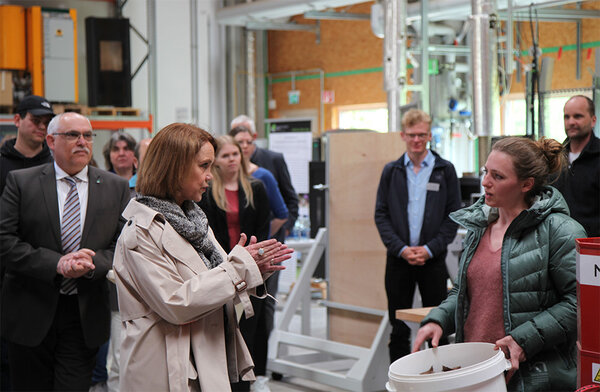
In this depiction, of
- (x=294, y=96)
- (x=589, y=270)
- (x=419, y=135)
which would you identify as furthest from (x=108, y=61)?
(x=589, y=270)

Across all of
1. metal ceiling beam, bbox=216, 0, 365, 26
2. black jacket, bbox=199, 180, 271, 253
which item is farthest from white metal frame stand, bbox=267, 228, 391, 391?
metal ceiling beam, bbox=216, 0, 365, 26

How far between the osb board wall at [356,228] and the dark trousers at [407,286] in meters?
0.60

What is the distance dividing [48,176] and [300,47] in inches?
418

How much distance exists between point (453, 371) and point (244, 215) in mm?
2314

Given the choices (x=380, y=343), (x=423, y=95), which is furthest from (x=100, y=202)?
(x=423, y=95)

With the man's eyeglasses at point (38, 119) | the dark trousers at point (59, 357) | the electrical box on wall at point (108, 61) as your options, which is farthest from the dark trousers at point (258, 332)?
the electrical box on wall at point (108, 61)

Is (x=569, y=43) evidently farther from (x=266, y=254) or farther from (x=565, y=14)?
(x=266, y=254)

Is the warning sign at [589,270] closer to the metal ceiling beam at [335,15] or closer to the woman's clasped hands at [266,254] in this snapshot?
the woman's clasped hands at [266,254]

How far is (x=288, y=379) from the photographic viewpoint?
4.91 metres

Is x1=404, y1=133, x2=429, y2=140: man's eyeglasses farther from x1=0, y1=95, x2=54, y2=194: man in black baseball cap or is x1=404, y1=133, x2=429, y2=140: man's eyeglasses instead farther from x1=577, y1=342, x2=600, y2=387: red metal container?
x1=577, y1=342, x2=600, y2=387: red metal container

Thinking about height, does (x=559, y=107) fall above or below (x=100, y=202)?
above

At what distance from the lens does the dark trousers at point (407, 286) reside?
3957 mm

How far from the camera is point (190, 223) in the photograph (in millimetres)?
1966

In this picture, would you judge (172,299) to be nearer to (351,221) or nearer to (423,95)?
(351,221)
